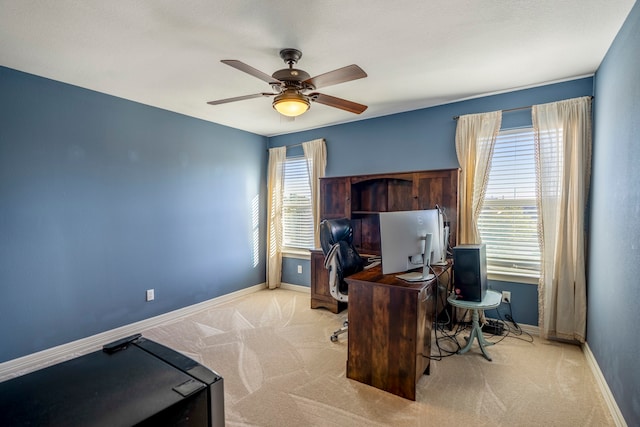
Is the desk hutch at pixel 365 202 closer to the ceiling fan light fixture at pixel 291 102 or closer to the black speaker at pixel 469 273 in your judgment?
the black speaker at pixel 469 273

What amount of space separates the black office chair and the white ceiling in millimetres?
1451

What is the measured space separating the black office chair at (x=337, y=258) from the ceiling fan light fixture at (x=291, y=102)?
122cm

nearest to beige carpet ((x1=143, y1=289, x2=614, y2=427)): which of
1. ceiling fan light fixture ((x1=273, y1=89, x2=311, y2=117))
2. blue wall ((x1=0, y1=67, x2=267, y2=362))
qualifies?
blue wall ((x1=0, y1=67, x2=267, y2=362))

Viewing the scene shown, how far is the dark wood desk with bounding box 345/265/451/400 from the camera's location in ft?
6.96

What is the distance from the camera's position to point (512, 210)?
325 cm

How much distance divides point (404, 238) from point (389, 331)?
2.23 ft

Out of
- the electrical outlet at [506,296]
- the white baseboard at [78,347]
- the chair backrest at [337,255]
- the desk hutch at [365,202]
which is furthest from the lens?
the desk hutch at [365,202]

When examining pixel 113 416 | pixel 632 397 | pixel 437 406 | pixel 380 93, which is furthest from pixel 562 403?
pixel 380 93

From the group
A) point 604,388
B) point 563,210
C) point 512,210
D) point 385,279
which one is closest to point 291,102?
point 385,279

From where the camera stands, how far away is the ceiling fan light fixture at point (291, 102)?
226 centimetres

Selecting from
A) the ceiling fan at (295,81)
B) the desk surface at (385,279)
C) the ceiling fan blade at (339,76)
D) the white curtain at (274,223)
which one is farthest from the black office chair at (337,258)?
the white curtain at (274,223)

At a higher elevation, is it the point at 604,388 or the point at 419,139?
the point at 419,139

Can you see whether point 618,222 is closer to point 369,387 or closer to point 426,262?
point 426,262

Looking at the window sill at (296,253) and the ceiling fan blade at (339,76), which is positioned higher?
the ceiling fan blade at (339,76)
